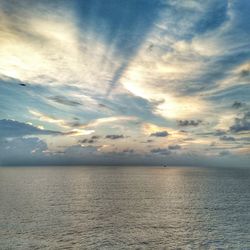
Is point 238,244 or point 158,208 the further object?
point 158,208

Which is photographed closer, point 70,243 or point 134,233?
point 70,243

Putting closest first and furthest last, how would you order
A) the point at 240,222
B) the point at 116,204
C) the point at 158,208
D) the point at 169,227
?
the point at 169,227 < the point at 240,222 < the point at 158,208 < the point at 116,204

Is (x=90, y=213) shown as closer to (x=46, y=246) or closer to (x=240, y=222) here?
(x=46, y=246)

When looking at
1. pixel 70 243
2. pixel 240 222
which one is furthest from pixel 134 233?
pixel 240 222

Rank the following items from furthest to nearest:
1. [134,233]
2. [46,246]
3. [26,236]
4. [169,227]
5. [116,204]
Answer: [116,204] < [169,227] < [134,233] < [26,236] < [46,246]

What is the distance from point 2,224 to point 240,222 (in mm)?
52699

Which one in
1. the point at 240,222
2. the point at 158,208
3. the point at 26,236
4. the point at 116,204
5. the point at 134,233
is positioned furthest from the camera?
the point at 116,204

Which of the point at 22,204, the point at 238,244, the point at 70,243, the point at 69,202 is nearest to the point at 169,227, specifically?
the point at 238,244

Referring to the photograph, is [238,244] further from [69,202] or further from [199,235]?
[69,202]

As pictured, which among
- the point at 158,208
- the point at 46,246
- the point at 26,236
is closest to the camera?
the point at 46,246

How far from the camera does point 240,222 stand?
62688 millimetres

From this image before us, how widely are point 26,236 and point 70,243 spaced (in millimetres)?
9053

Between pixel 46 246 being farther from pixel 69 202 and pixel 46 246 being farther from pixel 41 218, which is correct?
pixel 69 202

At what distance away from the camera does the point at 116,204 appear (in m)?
87.4
